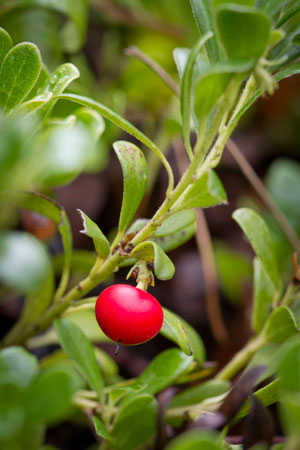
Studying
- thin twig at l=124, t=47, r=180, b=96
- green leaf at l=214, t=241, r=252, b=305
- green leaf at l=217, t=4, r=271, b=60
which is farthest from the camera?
green leaf at l=214, t=241, r=252, b=305

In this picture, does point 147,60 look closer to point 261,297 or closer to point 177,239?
point 177,239

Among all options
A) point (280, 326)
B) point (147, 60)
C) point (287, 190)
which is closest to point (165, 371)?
point (280, 326)

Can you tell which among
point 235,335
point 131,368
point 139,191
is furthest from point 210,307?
point 139,191

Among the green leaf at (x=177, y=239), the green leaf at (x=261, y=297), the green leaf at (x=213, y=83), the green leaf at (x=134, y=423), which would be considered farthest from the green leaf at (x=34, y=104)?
the green leaf at (x=261, y=297)

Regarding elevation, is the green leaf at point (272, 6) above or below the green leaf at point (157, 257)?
above

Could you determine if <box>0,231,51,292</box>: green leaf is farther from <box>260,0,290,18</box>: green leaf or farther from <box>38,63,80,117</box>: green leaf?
<box>260,0,290,18</box>: green leaf

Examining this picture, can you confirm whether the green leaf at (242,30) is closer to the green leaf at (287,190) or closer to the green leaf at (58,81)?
the green leaf at (58,81)

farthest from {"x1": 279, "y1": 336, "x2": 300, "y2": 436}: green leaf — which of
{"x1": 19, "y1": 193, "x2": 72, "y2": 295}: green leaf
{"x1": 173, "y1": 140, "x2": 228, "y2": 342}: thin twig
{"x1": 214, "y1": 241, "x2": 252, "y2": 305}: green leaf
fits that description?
{"x1": 214, "y1": 241, "x2": 252, "y2": 305}: green leaf
